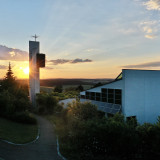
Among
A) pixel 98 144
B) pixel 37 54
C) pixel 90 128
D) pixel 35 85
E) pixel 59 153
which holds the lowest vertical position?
pixel 59 153

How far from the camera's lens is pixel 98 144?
14523 millimetres

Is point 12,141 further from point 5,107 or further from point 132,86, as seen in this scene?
point 132,86

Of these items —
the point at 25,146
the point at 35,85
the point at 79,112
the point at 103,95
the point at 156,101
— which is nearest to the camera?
the point at 25,146

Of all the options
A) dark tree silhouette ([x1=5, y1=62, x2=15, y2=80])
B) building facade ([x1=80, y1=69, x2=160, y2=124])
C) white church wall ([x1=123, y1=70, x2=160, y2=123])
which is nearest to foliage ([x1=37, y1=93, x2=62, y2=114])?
building facade ([x1=80, y1=69, x2=160, y2=124])

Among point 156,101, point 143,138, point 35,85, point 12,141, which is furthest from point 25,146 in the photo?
point 35,85

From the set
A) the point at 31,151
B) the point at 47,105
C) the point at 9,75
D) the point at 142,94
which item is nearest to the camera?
the point at 31,151

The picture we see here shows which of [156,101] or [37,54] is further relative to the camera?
[37,54]

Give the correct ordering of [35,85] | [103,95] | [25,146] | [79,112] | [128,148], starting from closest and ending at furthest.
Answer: [128,148]
[25,146]
[79,112]
[103,95]
[35,85]

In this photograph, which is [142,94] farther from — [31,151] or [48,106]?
[48,106]

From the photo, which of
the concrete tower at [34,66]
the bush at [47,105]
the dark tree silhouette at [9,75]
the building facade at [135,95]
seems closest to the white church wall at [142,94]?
the building facade at [135,95]

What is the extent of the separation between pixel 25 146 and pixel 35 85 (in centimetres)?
Result: 2862

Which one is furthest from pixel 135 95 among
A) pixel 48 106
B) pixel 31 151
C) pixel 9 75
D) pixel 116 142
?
pixel 9 75

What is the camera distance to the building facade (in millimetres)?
24844

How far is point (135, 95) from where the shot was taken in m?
25.4
